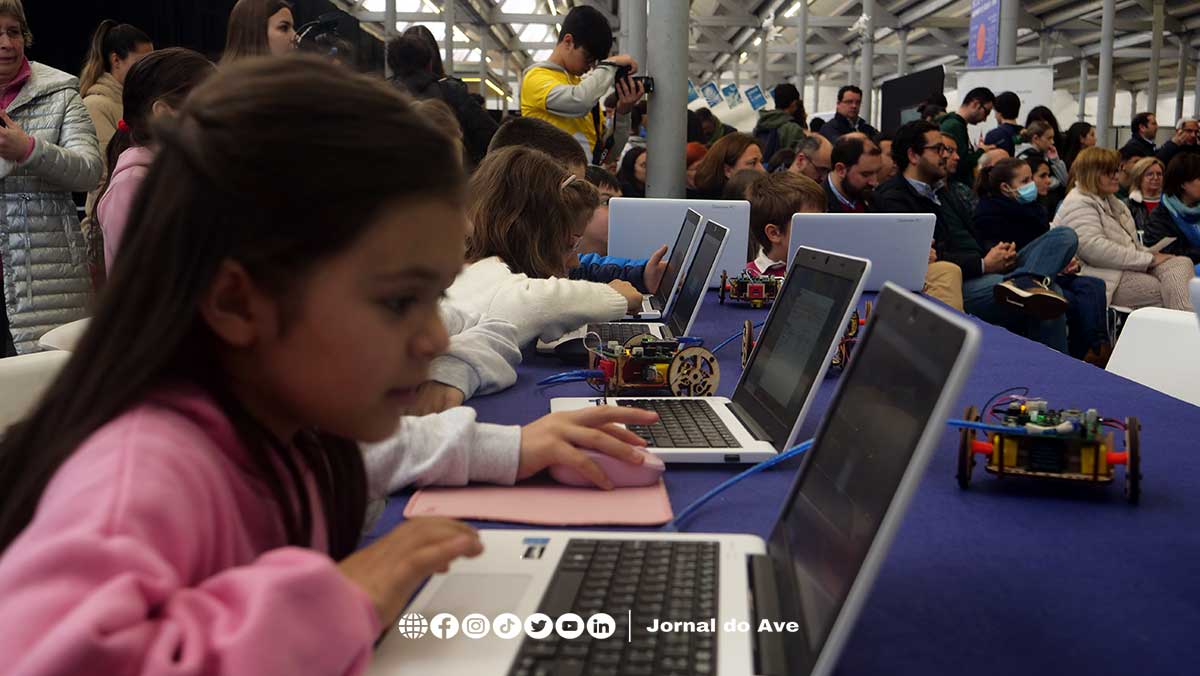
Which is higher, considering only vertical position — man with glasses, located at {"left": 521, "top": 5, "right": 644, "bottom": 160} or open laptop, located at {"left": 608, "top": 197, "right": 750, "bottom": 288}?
man with glasses, located at {"left": 521, "top": 5, "right": 644, "bottom": 160}

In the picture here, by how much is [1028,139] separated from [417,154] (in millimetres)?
7632

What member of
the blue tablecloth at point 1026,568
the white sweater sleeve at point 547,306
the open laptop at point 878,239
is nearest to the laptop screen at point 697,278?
the white sweater sleeve at point 547,306

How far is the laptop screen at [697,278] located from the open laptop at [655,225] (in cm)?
69

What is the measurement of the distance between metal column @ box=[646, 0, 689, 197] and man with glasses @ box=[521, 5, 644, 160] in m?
0.12

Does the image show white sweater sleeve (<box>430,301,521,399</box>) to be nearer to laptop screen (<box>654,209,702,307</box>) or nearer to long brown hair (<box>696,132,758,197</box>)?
laptop screen (<box>654,209,702,307</box>)

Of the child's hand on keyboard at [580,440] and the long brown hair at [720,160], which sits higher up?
the long brown hair at [720,160]

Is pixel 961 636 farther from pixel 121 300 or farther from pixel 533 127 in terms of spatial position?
pixel 533 127

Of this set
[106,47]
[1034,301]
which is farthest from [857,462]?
[106,47]

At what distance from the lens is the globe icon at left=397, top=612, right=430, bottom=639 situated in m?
0.78

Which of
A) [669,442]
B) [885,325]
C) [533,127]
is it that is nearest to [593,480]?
[669,442]

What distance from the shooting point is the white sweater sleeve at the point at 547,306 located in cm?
203

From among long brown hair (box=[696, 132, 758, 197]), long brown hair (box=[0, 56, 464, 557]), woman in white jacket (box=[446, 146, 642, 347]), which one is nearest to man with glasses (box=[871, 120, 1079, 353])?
long brown hair (box=[696, 132, 758, 197])

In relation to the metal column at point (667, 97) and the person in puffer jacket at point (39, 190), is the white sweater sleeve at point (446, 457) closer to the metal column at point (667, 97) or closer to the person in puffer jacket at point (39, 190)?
the person in puffer jacket at point (39, 190)

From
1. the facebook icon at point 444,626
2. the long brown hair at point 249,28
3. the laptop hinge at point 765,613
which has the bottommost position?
the laptop hinge at point 765,613
